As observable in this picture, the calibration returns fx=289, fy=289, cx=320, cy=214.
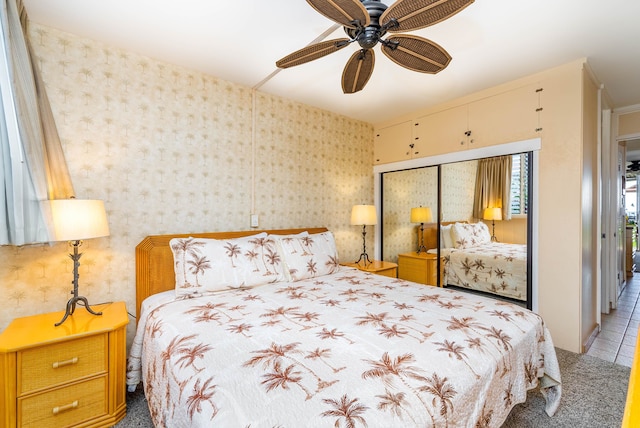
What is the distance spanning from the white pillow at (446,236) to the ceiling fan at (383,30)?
2.17m

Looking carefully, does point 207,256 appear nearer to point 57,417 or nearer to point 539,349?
point 57,417

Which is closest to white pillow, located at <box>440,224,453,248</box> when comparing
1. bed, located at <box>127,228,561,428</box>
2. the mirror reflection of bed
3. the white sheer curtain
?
the mirror reflection of bed

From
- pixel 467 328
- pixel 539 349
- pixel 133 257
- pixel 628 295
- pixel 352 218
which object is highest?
pixel 352 218

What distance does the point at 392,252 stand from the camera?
402 cm

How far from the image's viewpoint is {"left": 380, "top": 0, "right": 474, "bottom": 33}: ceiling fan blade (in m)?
1.17

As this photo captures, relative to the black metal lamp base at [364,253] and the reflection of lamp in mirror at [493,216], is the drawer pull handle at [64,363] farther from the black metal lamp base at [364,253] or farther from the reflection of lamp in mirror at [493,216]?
the reflection of lamp in mirror at [493,216]

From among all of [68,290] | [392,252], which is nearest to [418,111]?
[392,252]

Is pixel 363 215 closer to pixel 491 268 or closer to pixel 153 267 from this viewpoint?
pixel 491 268

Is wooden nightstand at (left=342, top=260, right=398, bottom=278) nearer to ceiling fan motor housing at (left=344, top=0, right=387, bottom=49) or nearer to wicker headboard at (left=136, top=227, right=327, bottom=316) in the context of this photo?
wicker headboard at (left=136, top=227, right=327, bottom=316)

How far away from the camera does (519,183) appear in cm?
283

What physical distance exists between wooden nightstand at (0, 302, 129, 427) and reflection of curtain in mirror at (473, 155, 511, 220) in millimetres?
3361

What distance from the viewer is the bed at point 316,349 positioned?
93cm

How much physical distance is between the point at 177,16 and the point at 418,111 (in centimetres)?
276

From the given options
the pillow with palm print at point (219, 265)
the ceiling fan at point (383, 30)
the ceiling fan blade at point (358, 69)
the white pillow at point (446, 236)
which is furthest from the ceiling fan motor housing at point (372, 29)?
the white pillow at point (446, 236)
